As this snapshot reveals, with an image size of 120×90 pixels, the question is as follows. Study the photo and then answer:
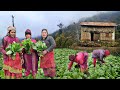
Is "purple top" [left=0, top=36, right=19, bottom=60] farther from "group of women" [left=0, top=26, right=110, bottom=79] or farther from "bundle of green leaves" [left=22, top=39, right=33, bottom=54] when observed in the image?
"bundle of green leaves" [left=22, top=39, right=33, bottom=54]

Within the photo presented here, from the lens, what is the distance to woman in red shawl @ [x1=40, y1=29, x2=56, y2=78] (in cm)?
446

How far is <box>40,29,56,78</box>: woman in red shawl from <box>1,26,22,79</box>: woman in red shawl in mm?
341

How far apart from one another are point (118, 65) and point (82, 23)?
832mm

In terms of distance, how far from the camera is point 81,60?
4.48m

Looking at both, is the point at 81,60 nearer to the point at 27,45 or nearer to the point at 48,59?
the point at 48,59

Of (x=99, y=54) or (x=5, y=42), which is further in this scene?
(x=99, y=54)

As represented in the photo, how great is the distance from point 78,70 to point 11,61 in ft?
3.27

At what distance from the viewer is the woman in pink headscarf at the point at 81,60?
4461mm

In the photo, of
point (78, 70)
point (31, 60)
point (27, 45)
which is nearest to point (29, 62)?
point (31, 60)

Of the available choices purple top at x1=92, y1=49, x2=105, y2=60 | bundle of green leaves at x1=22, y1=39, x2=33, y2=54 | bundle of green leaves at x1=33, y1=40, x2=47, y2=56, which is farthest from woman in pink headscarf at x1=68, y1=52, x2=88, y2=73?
bundle of green leaves at x1=22, y1=39, x2=33, y2=54

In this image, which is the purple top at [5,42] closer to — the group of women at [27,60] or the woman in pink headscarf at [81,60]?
the group of women at [27,60]

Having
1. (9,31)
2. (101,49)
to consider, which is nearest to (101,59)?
(101,49)

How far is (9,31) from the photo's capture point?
4430mm
